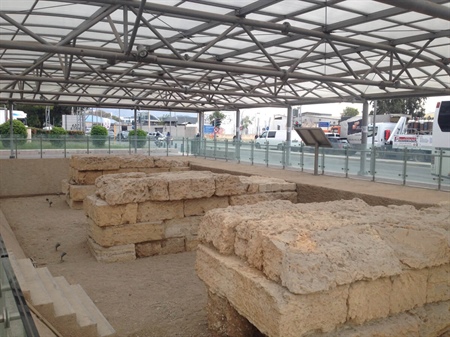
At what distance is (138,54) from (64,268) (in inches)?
211

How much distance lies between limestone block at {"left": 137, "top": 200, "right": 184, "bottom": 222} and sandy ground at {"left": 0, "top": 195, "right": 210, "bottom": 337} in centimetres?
87

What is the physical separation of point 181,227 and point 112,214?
5.33 ft

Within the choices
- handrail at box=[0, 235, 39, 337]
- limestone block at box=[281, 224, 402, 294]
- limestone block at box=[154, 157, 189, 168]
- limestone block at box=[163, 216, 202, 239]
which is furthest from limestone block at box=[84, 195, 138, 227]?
limestone block at box=[154, 157, 189, 168]

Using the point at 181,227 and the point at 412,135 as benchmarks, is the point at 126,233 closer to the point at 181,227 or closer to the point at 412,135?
the point at 181,227

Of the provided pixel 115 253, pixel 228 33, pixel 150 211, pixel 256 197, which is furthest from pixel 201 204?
pixel 228 33

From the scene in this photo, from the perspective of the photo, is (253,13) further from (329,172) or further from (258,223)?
(258,223)

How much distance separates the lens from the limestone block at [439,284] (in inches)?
174

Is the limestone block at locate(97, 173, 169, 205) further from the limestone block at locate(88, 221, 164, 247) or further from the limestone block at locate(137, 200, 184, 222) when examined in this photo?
the limestone block at locate(88, 221, 164, 247)

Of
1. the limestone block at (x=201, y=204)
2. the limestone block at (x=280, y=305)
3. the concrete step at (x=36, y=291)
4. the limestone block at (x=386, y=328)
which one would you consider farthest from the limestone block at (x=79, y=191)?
the limestone block at (x=386, y=328)

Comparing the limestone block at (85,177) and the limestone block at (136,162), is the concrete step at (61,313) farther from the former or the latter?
the limestone block at (136,162)

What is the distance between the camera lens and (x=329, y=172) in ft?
47.6

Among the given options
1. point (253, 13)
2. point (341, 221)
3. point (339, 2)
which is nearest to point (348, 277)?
point (341, 221)

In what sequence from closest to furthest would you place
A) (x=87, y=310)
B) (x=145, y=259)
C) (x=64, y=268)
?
(x=87, y=310)
(x=64, y=268)
(x=145, y=259)

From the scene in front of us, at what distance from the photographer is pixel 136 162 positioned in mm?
16266
